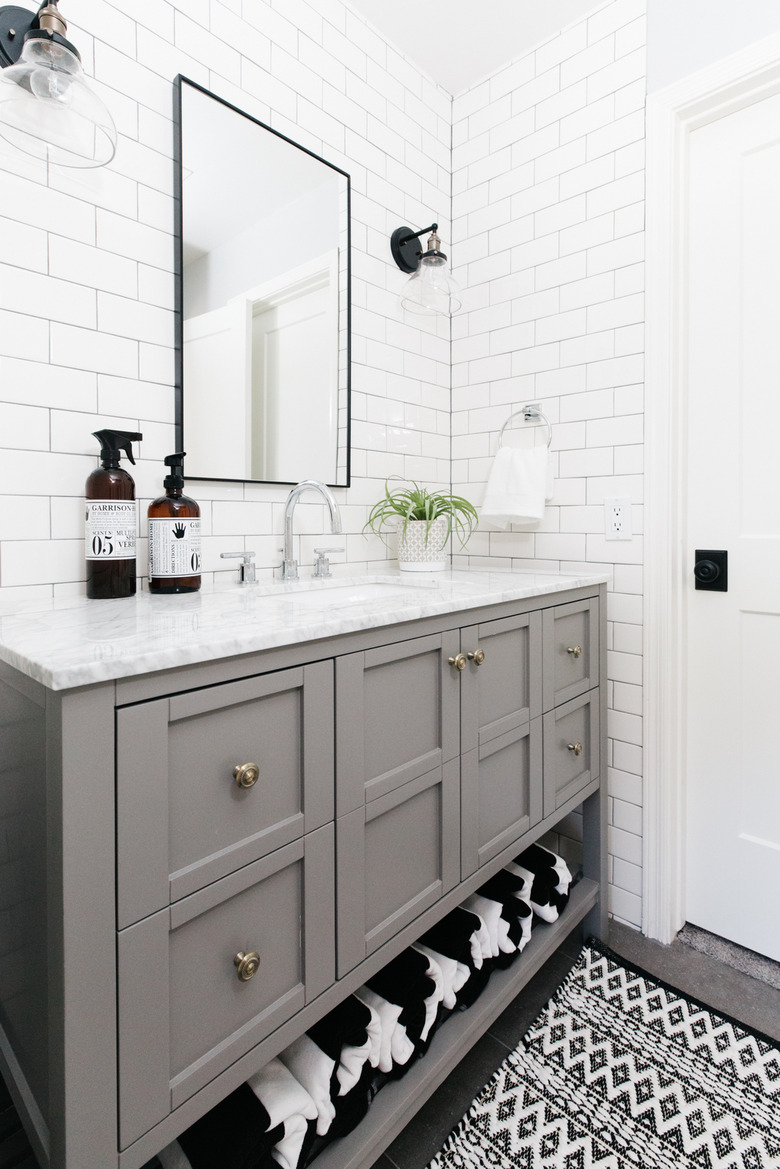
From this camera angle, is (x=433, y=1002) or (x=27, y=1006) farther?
(x=433, y=1002)

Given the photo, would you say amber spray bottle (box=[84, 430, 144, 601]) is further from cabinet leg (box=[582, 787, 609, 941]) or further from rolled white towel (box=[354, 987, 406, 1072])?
cabinet leg (box=[582, 787, 609, 941])

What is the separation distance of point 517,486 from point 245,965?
145 centimetres

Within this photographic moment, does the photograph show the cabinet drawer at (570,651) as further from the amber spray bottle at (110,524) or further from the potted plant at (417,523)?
the amber spray bottle at (110,524)

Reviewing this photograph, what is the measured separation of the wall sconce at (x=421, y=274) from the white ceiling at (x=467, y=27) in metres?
0.52

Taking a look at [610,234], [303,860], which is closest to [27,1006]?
[303,860]

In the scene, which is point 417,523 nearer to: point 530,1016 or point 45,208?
point 45,208

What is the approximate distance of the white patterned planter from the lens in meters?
1.80

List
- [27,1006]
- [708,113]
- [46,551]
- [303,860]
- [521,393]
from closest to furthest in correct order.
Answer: [27,1006] < [303,860] < [46,551] < [708,113] < [521,393]

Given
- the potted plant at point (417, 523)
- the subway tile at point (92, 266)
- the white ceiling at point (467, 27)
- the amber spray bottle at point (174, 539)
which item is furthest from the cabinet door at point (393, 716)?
the white ceiling at point (467, 27)

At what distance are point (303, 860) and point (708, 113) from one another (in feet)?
6.55

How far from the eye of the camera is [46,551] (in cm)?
115

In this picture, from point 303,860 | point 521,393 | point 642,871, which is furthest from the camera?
point 521,393

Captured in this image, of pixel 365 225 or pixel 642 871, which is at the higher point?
pixel 365 225

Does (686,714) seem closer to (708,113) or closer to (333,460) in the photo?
(333,460)
